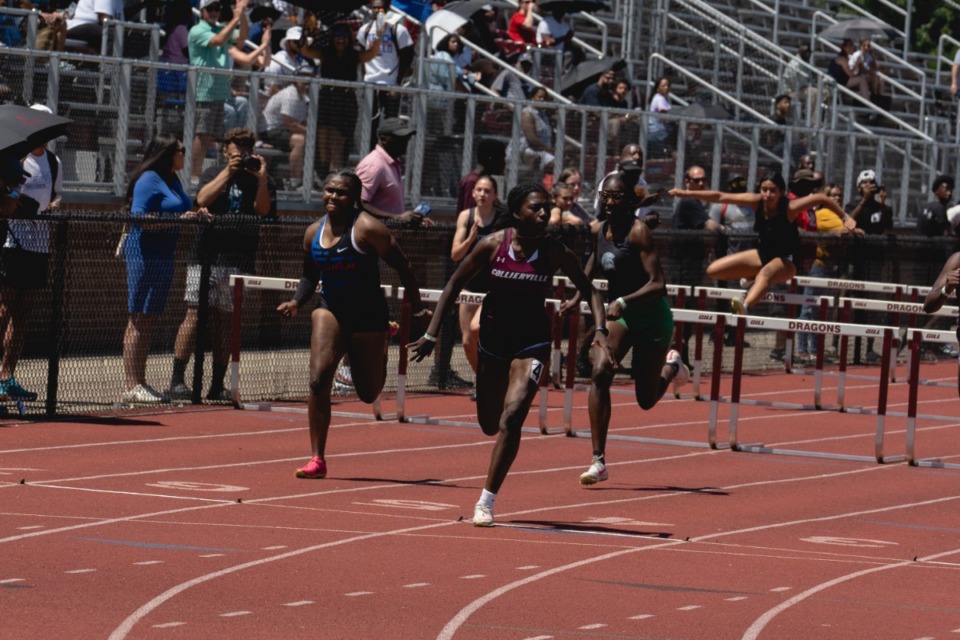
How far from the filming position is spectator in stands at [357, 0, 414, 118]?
24.0 m

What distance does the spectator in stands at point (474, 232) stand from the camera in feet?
54.9

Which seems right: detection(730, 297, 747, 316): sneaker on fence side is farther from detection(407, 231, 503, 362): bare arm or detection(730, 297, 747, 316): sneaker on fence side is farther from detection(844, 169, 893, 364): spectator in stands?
detection(407, 231, 503, 362): bare arm

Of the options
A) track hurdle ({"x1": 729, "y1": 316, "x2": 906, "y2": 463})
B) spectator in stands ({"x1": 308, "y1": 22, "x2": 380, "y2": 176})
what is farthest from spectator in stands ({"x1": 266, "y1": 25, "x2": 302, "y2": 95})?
track hurdle ({"x1": 729, "y1": 316, "x2": 906, "y2": 463})

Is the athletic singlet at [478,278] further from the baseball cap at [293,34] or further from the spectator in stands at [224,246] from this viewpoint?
the baseball cap at [293,34]

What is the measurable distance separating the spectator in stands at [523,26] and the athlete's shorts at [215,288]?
12273mm

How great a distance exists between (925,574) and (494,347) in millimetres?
3005

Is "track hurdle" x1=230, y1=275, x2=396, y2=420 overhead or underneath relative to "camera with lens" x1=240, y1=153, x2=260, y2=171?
underneath

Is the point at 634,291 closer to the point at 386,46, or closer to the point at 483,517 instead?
the point at 483,517

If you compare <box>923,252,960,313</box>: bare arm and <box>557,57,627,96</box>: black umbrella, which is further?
<box>557,57,627,96</box>: black umbrella

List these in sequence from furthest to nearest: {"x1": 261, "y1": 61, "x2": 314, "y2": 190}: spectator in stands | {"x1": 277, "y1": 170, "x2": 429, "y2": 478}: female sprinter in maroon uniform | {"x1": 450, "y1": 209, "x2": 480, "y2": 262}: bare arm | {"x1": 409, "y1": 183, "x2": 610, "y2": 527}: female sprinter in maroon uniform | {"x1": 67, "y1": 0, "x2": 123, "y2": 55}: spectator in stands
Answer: {"x1": 67, "y1": 0, "x2": 123, "y2": 55}: spectator in stands < {"x1": 261, "y1": 61, "x2": 314, "y2": 190}: spectator in stands < {"x1": 450, "y1": 209, "x2": 480, "y2": 262}: bare arm < {"x1": 277, "y1": 170, "x2": 429, "y2": 478}: female sprinter in maroon uniform < {"x1": 409, "y1": 183, "x2": 610, "y2": 527}: female sprinter in maroon uniform

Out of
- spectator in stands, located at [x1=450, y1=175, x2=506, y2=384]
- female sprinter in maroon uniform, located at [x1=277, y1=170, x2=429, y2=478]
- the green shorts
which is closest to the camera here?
female sprinter in maroon uniform, located at [x1=277, y1=170, x2=429, y2=478]

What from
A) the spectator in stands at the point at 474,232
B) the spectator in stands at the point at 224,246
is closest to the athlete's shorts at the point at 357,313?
the spectator in stands at the point at 474,232

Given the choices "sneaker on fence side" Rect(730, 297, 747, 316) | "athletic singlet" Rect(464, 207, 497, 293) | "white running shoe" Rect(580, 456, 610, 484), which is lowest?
"white running shoe" Rect(580, 456, 610, 484)

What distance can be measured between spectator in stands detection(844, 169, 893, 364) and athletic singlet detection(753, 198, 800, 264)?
510cm
